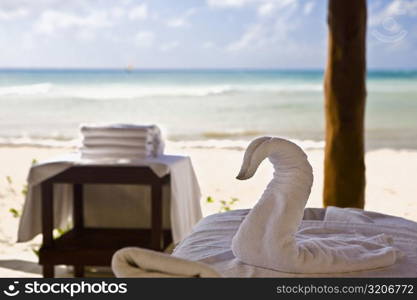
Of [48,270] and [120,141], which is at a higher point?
[120,141]

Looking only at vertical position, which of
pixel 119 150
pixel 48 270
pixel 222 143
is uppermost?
pixel 119 150

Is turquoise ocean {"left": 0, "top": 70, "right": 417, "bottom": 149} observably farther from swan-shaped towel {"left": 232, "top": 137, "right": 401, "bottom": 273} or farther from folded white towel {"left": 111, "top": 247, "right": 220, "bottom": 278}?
folded white towel {"left": 111, "top": 247, "right": 220, "bottom": 278}

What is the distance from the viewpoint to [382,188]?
4.77 m

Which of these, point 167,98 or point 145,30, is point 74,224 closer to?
point 167,98

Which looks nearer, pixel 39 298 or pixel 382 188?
pixel 39 298

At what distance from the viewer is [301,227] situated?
4.91 ft

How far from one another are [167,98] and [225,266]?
9.23 metres

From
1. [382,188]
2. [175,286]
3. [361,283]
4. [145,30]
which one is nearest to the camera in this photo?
[175,286]

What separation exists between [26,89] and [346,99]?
8297mm

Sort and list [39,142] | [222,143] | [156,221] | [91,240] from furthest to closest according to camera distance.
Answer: [222,143]
[39,142]
[91,240]
[156,221]

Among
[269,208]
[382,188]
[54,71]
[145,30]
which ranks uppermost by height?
[145,30]

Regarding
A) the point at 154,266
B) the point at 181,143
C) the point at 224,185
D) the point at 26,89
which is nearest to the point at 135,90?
the point at 26,89

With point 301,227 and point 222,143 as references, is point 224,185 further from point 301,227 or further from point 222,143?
point 301,227

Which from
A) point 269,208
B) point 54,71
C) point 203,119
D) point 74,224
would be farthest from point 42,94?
point 269,208
